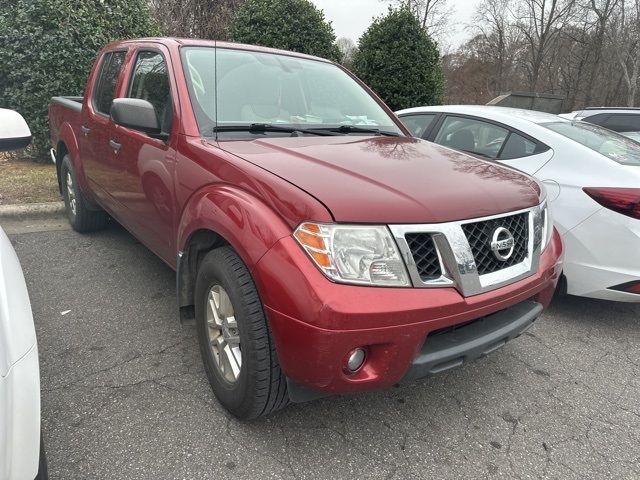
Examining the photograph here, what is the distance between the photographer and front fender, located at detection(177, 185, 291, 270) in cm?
186

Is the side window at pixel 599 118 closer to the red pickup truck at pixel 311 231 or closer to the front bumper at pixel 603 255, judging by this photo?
the front bumper at pixel 603 255

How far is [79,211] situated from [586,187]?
14.2 ft

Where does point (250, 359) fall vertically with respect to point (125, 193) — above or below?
below

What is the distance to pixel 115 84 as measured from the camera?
11.8 feet

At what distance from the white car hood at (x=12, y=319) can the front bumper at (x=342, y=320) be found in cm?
78

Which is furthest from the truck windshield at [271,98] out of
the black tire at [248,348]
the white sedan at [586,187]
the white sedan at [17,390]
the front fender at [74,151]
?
the front fender at [74,151]

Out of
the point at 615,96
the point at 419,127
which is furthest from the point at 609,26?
the point at 419,127

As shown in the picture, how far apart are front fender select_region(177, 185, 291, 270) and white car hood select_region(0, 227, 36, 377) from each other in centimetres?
77

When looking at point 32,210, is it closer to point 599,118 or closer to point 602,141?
point 602,141

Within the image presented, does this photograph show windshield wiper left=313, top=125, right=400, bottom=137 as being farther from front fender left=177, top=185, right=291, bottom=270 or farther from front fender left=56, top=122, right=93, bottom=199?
front fender left=56, top=122, right=93, bottom=199

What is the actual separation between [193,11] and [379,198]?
10865 mm

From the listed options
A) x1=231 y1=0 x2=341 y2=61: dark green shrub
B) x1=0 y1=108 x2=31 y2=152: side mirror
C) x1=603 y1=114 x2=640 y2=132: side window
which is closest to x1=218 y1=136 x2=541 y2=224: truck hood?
x1=0 y1=108 x2=31 y2=152: side mirror

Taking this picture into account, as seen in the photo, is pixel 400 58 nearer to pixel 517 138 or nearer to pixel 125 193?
pixel 517 138

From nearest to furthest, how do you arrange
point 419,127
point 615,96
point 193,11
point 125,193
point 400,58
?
point 125,193
point 419,127
point 400,58
point 193,11
point 615,96
